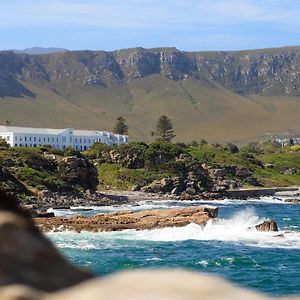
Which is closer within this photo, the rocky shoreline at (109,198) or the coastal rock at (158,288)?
the coastal rock at (158,288)

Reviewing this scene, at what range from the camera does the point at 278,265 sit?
1615 inches

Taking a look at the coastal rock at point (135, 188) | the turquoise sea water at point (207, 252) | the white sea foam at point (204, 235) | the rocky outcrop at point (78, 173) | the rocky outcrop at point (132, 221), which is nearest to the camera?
the turquoise sea water at point (207, 252)

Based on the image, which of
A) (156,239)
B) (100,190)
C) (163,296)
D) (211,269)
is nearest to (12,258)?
(163,296)

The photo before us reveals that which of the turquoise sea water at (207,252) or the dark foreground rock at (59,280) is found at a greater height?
the dark foreground rock at (59,280)

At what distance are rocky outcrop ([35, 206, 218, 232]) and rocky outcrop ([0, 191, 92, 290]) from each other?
5804cm

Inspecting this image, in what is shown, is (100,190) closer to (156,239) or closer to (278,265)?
(156,239)

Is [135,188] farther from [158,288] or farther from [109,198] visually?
[158,288]

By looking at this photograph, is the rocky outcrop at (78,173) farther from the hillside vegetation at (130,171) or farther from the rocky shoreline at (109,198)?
the rocky shoreline at (109,198)

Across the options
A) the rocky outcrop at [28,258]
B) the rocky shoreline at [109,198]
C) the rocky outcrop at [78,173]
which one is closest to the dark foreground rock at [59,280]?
the rocky outcrop at [28,258]

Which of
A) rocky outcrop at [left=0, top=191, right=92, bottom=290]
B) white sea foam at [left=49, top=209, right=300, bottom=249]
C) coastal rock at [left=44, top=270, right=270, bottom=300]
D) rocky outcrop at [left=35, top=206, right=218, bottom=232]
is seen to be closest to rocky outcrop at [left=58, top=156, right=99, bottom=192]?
rocky outcrop at [left=35, top=206, right=218, bottom=232]

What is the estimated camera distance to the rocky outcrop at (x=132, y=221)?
6184 cm

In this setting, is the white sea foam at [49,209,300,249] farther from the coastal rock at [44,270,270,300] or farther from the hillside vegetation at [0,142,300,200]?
the coastal rock at [44,270,270,300]

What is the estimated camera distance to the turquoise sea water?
38000 millimetres

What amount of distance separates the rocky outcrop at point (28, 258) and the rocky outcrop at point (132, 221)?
190 ft
